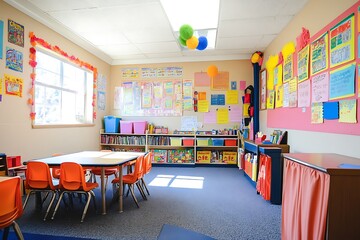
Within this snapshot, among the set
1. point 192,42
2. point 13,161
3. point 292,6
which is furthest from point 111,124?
point 292,6

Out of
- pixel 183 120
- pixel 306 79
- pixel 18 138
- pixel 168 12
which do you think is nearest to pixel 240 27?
pixel 168 12

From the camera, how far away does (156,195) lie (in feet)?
11.4

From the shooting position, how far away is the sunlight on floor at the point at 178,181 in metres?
4.04

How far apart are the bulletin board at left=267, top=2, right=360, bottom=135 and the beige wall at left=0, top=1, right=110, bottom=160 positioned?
4497 mm

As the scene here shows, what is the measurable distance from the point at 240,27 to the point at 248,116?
251 centimetres

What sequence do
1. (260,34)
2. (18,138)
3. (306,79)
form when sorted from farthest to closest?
(260,34) < (18,138) < (306,79)

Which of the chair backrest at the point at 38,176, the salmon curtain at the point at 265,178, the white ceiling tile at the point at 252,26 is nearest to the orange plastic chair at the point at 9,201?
the chair backrest at the point at 38,176

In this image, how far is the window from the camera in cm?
392

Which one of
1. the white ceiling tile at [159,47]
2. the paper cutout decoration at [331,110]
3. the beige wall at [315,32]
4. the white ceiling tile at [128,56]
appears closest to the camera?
the beige wall at [315,32]

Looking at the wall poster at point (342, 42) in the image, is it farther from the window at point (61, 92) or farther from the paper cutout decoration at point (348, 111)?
the window at point (61, 92)

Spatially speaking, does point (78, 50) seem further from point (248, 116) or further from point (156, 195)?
point (248, 116)

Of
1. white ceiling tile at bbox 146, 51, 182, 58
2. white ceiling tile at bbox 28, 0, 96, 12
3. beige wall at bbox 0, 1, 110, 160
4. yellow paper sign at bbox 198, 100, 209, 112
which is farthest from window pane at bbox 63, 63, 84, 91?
yellow paper sign at bbox 198, 100, 209, 112

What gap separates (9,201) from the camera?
160 cm

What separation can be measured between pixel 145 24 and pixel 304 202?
380cm
